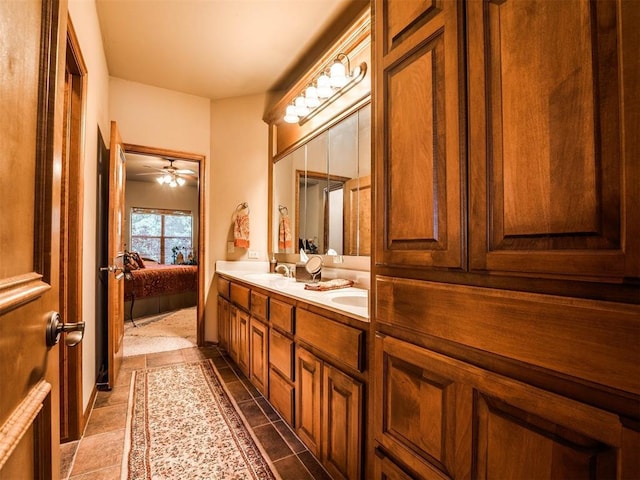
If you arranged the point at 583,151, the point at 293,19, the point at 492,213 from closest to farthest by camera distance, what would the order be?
the point at 583,151
the point at 492,213
the point at 293,19

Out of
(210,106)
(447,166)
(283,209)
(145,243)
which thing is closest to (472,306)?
(447,166)

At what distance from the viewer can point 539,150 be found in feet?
2.12

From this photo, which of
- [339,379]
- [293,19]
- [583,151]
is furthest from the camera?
[293,19]

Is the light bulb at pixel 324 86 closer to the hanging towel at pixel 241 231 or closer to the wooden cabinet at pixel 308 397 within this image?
the hanging towel at pixel 241 231

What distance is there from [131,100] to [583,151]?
3.64 meters

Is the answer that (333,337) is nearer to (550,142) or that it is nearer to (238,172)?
(550,142)

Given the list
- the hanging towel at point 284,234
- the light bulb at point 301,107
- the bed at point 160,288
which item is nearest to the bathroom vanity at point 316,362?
the hanging towel at point 284,234

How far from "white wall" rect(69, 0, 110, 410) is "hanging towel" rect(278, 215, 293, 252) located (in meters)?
1.54

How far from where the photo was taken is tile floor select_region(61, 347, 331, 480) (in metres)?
1.48

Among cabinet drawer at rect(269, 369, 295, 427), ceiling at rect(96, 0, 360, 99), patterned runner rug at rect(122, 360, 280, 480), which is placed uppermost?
ceiling at rect(96, 0, 360, 99)

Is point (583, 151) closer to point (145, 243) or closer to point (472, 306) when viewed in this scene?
point (472, 306)

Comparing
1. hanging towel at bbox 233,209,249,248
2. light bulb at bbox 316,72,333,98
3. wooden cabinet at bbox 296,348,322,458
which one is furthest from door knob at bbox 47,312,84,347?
hanging towel at bbox 233,209,249,248

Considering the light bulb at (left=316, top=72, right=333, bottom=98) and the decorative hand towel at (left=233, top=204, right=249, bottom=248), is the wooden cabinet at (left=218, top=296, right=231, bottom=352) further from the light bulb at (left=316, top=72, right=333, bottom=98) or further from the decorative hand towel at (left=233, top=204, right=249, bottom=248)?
the light bulb at (left=316, top=72, right=333, bottom=98)

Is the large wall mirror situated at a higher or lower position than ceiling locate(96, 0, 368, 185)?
lower
